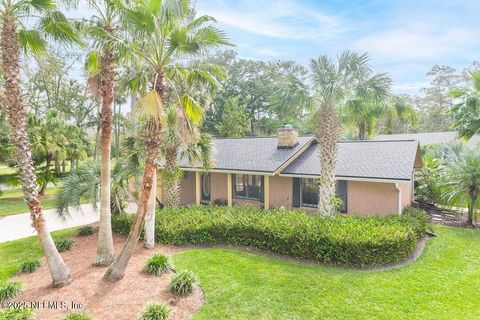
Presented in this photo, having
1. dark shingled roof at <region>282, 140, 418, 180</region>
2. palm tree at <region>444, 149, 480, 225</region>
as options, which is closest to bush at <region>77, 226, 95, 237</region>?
dark shingled roof at <region>282, 140, 418, 180</region>

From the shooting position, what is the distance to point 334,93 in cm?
1090

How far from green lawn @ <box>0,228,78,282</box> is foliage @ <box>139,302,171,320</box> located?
5288 mm

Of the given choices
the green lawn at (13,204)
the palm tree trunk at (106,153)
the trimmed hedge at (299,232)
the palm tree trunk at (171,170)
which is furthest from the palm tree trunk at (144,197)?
the green lawn at (13,204)

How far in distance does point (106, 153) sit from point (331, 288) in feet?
22.7

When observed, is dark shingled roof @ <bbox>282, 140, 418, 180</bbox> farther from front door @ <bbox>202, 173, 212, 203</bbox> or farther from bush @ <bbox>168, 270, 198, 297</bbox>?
bush @ <bbox>168, 270, 198, 297</bbox>

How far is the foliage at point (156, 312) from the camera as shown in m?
5.89

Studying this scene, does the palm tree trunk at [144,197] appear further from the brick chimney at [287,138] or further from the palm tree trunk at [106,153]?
the brick chimney at [287,138]

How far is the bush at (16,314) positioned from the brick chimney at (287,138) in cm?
1296

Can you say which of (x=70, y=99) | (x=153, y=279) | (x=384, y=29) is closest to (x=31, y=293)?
(x=153, y=279)

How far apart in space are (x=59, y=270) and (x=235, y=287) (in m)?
4.47

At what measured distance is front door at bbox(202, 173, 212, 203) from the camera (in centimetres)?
1753

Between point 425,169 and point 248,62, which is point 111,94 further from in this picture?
point 248,62

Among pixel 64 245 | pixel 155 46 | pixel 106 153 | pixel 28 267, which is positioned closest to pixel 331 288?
pixel 106 153

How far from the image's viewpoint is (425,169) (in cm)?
1702
